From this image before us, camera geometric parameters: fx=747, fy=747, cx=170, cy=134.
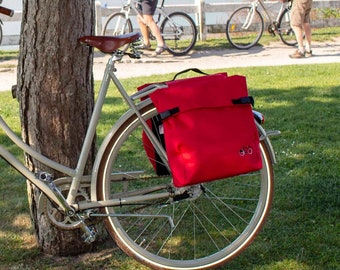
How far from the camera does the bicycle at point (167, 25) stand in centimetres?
1351

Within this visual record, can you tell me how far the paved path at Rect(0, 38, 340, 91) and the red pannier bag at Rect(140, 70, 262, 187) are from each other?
733 cm

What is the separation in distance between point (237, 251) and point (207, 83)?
36.0 inches

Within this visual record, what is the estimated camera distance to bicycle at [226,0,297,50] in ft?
47.9

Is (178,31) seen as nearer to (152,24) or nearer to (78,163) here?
(152,24)

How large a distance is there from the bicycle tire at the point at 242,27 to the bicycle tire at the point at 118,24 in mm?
2033

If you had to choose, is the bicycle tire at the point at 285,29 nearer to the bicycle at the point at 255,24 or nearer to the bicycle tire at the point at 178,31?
the bicycle at the point at 255,24

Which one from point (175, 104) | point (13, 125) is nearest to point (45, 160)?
point (175, 104)

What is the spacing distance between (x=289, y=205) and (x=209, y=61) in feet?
27.7

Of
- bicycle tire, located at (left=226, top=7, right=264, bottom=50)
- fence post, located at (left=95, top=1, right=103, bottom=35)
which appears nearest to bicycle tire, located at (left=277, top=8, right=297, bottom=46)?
bicycle tire, located at (left=226, top=7, right=264, bottom=50)

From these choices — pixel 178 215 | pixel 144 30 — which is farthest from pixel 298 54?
pixel 178 215

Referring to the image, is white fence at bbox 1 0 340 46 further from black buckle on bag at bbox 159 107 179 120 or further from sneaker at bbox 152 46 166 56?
black buckle on bag at bbox 159 107 179 120

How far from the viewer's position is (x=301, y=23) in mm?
Answer: 12391

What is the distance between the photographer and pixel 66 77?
390 centimetres

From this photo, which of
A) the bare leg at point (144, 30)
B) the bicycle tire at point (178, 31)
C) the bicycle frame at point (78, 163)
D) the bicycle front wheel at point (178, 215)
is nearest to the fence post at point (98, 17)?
the bicycle tire at point (178, 31)
